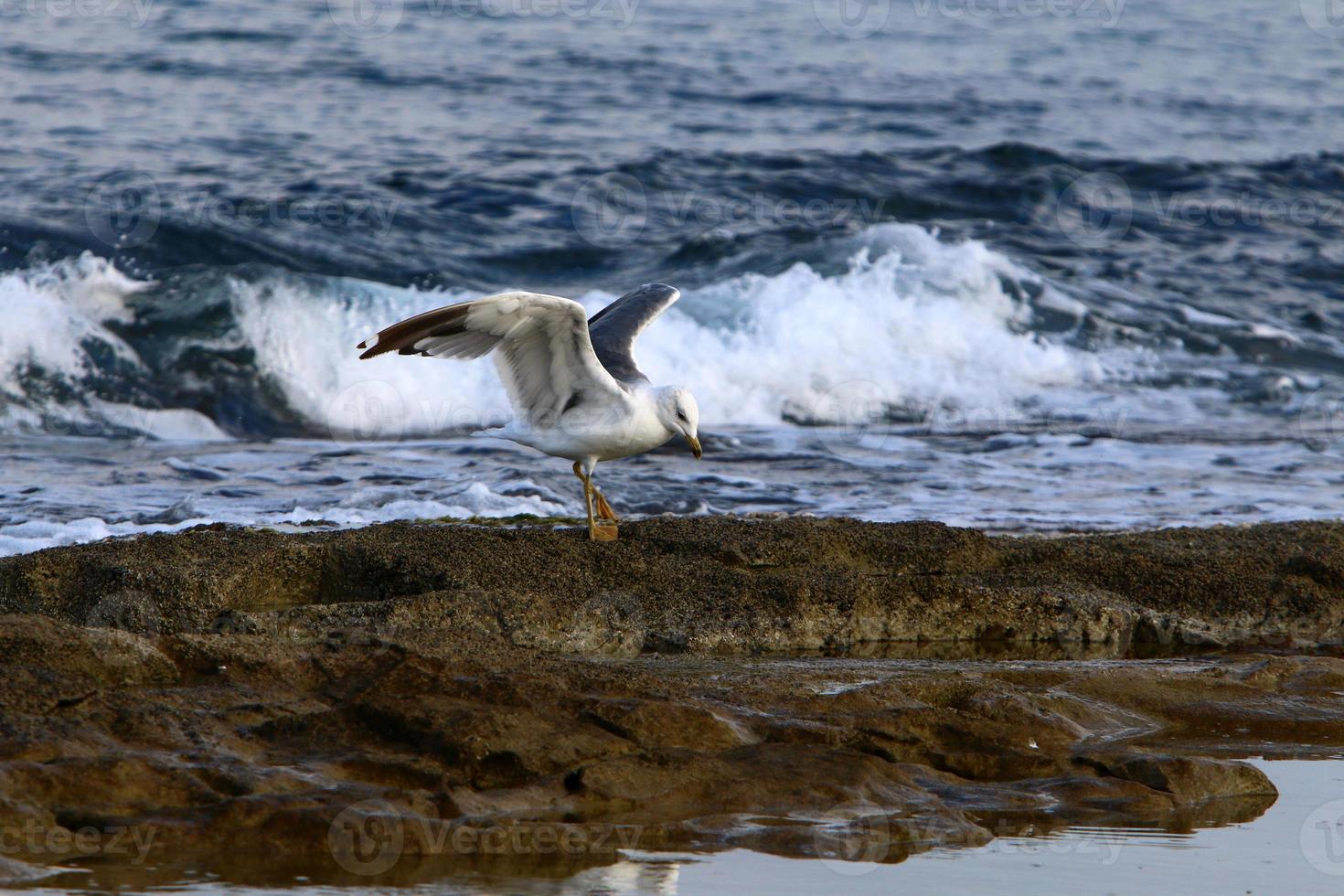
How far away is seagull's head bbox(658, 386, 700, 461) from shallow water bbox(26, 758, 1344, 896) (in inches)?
124

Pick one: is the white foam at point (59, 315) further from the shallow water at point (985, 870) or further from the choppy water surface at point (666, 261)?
the shallow water at point (985, 870)

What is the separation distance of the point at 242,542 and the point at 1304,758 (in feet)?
10.9

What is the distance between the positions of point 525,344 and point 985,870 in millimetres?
3477

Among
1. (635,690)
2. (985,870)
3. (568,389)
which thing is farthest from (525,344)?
(985,870)

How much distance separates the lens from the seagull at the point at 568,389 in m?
5.92

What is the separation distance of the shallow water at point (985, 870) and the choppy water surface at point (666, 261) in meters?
4.06

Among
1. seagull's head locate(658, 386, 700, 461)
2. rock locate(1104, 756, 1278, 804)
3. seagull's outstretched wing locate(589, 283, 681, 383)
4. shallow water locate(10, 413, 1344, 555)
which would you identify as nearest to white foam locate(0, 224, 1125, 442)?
shallow water locate(10, 413, 1344, 555)

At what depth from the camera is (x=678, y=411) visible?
21.2 ft

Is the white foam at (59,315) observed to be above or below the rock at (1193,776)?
below

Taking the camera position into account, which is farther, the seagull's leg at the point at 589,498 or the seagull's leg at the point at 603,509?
the seagull's leg at the point at 603,509

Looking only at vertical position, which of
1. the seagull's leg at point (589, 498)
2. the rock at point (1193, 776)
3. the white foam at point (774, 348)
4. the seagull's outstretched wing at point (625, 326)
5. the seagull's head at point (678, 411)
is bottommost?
the white foam at point (774, 348)

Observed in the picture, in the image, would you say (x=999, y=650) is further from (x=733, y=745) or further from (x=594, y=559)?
(x=733, y=745)

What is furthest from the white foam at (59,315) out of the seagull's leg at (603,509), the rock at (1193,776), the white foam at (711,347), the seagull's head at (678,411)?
the rock at (1193,776)

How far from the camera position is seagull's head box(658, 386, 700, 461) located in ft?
21.1
